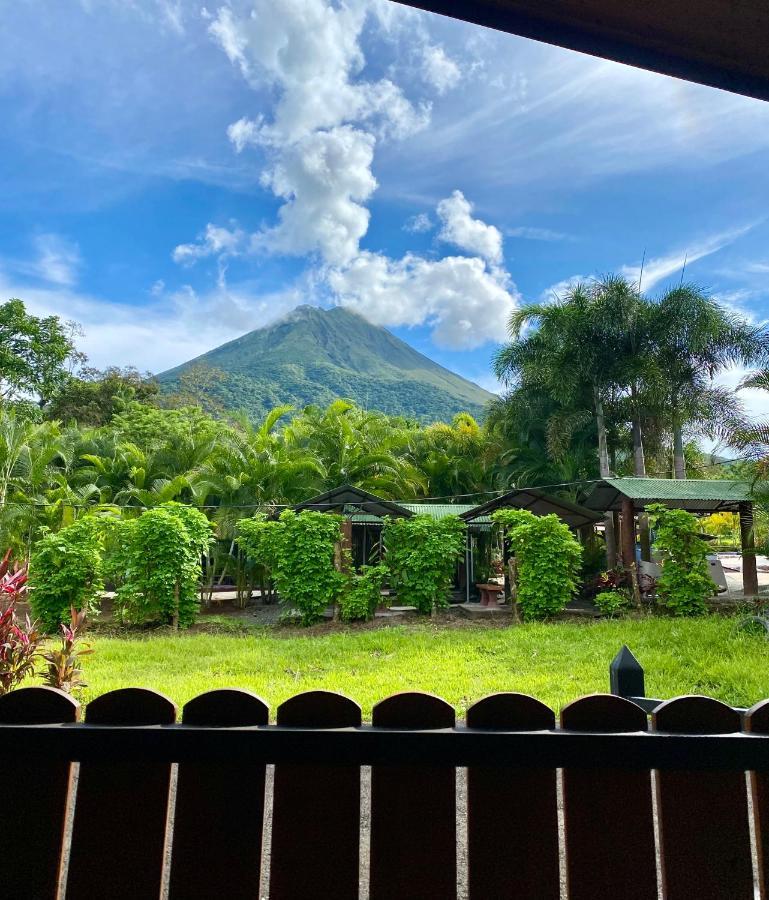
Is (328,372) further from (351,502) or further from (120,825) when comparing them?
(120,825)

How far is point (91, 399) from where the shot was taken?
26875 mm

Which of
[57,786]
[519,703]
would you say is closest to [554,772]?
[519,703]

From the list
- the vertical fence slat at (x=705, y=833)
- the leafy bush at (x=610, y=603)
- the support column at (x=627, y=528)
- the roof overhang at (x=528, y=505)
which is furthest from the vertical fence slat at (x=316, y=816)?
the support column at (x=627, y=528)

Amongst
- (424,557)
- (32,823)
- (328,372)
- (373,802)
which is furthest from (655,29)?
(328,372)

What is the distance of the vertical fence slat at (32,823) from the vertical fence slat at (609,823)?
0.83 metres

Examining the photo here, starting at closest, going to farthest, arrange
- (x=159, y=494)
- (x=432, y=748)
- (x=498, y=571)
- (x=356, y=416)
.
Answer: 1. (x=432, y=748)
2. (x=159, y=494)
3. (x=498, y=571)
4. (x=356, y=416)

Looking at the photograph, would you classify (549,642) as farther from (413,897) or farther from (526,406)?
(526,406)

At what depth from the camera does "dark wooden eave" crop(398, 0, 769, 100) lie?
979 millimetres

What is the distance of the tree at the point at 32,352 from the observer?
2609 cm

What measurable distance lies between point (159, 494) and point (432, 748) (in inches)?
537

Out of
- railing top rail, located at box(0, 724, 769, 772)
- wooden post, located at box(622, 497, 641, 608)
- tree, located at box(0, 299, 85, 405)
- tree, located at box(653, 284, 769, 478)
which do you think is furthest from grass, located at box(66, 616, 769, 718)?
tree, located at box(0, 299, 85, 405)

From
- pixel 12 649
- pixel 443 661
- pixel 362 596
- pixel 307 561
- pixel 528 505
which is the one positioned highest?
pixel 528 505

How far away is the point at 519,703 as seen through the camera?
0.92 metres

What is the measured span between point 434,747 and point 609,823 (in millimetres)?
324
